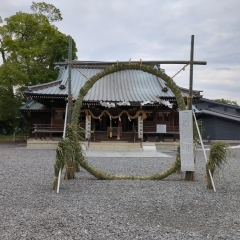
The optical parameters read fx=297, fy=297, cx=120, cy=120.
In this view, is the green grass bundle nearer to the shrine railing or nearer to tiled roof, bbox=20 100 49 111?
the shrine railing

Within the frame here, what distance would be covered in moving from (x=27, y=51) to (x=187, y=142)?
18706 millimetres

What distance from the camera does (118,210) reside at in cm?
473

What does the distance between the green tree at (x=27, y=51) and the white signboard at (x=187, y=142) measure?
679 inches

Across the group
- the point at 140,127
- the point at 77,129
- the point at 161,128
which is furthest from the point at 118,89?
the point at 77,129

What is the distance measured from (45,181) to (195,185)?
361 cm

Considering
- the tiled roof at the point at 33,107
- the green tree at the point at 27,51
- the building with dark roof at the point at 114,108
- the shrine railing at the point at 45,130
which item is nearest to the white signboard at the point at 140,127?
the building with dark roof at the point at 114,108

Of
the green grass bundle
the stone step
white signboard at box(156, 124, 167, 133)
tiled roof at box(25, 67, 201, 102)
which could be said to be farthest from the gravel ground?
white signboard at box(156, 124, 167, 133)

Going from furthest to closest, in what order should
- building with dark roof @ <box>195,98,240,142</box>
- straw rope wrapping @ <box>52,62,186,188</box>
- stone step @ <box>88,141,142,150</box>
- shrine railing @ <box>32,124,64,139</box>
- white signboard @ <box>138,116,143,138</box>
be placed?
building with dark roof @ <box>195,98,240,142</box>, shrine railing @ <box>32,124,64,139</box>, white signboard @ <box>138,116,143,138</box>, stone step @ <box>88,141,142,150</box>, straw rope wrapping @ <box>52,62,186,188</box>

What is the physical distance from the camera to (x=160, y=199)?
18.0 ft

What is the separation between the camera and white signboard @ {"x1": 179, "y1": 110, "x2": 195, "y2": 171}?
7.27 metres

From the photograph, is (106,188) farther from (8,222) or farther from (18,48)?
(18,48)

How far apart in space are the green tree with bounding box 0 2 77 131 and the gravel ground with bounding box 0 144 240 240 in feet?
53.5

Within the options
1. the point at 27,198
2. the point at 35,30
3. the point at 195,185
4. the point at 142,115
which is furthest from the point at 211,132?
the point at 27,198

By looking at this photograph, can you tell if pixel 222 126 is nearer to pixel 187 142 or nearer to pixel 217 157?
pixel 187 142
